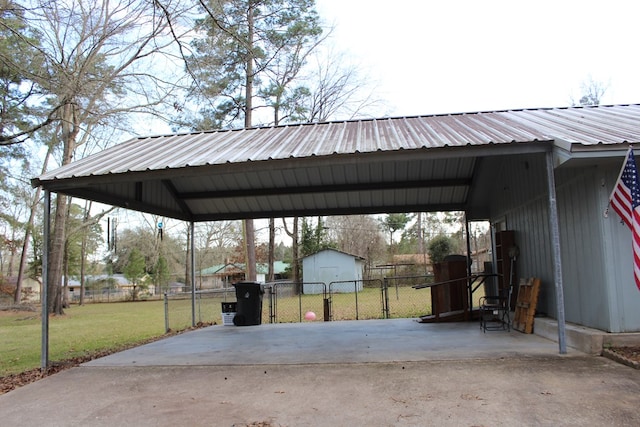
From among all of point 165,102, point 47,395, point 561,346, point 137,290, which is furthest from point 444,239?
point 47,395

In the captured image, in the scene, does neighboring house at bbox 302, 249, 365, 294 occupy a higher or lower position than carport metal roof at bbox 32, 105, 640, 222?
lower

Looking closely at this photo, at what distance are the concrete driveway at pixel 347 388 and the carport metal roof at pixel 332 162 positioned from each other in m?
2.55

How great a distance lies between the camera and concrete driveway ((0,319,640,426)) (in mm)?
4051

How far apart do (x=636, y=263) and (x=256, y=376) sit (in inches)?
182

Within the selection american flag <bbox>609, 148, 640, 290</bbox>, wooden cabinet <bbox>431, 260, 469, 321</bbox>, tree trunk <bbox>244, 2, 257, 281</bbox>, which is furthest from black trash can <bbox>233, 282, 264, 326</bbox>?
tree trunk <bbox>244, 2, 257, 281</bbox>

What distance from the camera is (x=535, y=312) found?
7.99 meters

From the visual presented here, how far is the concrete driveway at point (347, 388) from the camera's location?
4.05 m

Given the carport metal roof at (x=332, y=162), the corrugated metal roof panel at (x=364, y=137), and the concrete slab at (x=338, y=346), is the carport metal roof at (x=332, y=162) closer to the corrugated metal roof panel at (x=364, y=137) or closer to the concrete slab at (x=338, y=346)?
the corrugated metal roof panel at (x=364, y=137)

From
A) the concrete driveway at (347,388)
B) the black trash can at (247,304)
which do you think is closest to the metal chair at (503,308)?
the concrete driveway at (347,388)

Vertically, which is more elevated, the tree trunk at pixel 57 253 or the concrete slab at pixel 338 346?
the tree trunk at pixel 57 253

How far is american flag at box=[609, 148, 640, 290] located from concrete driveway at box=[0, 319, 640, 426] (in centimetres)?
128

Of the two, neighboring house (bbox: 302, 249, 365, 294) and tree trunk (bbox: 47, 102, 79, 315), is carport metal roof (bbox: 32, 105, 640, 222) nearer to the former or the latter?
tree trunk (bbox: 47, 102, 79, 315)

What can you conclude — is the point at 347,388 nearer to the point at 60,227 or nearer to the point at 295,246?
the point at 60,227

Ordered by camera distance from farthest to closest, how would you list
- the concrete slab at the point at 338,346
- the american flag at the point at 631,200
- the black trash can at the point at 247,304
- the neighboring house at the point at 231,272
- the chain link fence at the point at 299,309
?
the neighboring house at the point at 231,272
the chain link fence at the point at 299,309
the black trash can at the point at 247,304
the concrete slab at the point at 338,346
the american flag at the point at 631,200
